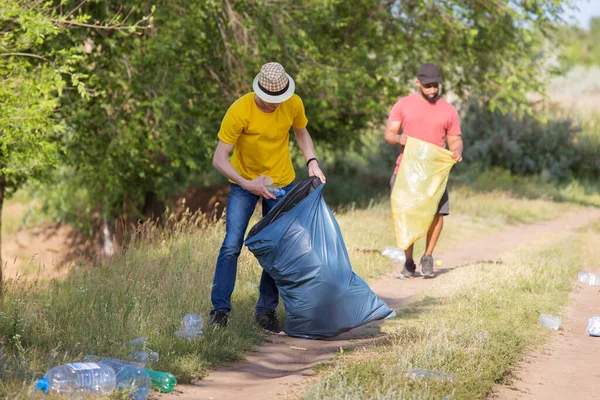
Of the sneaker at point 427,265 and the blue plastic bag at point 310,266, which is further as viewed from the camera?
the sneaker at point 427,265

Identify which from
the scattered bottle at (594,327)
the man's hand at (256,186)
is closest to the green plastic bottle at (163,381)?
the man's hand at (256,186)

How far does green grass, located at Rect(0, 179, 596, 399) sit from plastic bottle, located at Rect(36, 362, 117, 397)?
12 centimetres

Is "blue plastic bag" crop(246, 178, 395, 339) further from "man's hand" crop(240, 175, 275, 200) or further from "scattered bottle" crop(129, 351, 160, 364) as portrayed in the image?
"scattered bottle" crop(129, 351, 160, 364)

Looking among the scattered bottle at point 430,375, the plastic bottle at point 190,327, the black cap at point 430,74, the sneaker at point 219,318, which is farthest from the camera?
the black cap at point 430,74

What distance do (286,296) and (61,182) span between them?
14.6 m

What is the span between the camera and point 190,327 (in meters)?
6.10

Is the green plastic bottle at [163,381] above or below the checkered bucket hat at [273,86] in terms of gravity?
below

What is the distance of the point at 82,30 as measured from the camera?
43.2ft

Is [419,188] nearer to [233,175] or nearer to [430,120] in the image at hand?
[430,120]

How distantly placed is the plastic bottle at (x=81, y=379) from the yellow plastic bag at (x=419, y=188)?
4.66m

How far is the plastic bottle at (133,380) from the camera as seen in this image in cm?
466

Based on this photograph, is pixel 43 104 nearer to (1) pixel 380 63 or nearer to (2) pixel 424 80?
(2) pixel 424 80

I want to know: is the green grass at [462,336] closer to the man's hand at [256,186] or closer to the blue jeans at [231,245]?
the blue jeans at [231,245]

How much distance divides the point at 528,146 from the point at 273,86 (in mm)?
19639
